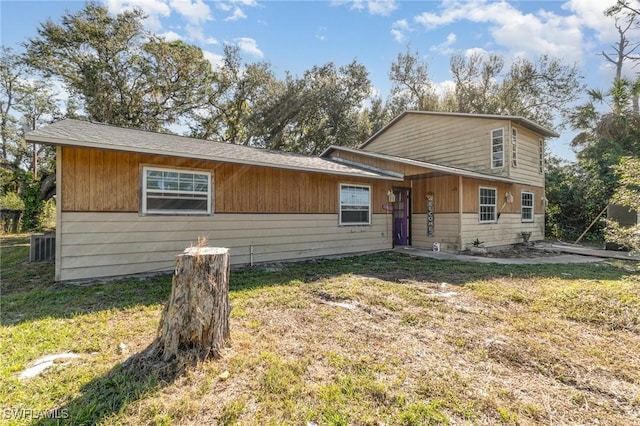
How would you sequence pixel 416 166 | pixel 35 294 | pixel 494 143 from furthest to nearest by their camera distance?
pixel 494 143 < pixel 416 166 < pixel 35 294

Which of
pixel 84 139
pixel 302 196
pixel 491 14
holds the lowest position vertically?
pixel 302 196

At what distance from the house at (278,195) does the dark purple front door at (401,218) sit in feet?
0.12

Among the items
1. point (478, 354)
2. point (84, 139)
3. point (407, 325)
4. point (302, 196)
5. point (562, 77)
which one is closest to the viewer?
point (478, 354)

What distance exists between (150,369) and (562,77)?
27021mm

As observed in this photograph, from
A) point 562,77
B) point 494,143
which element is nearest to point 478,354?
point 494,143

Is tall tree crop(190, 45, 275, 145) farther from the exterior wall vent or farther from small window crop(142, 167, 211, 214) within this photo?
small window crop(142, 167, 211, 214)

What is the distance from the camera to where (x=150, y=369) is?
2.52 meters

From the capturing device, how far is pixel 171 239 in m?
6.21

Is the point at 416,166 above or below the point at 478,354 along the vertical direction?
above

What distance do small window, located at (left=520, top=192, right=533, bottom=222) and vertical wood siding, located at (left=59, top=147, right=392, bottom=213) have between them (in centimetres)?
602

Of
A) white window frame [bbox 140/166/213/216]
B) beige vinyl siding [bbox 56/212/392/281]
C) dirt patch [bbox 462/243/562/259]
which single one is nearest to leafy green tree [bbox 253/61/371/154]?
dirt patch [bbox 462/243/562/259]

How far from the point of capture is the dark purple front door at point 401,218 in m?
11.0

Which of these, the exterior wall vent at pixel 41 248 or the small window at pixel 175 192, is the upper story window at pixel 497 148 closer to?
the small window at pixel 175 192

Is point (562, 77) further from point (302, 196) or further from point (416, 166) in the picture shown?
point (302, 196)
